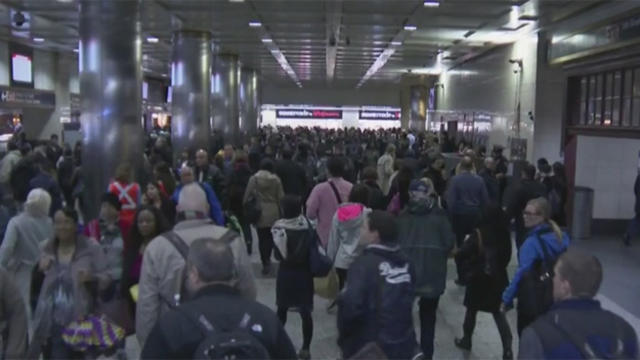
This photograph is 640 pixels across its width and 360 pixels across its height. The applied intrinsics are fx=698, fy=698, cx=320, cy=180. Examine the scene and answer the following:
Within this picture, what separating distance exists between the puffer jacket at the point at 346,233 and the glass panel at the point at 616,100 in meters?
8.59

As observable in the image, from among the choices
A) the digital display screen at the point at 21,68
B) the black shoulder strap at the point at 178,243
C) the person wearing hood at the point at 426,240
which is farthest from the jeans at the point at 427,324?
the digital display screen at the point at 21,68

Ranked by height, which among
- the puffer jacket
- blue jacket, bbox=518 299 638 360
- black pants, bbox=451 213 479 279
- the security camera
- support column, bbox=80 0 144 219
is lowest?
black pants, bbox=451 213 479 279

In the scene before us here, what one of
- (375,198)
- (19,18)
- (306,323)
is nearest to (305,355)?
(306,323)

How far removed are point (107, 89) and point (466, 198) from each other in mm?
6344

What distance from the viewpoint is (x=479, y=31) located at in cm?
1958

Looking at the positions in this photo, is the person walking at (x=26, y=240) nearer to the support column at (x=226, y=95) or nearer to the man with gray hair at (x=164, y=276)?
the man with gray hair at (x=164, y=276)

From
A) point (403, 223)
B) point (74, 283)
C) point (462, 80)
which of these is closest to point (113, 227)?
point (74, 283)

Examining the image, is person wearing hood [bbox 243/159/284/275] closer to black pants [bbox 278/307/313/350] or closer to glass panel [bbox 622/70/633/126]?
black pants [bbox 278/307/313/350]

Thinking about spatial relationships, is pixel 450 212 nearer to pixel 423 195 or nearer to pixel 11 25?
pixel 423 195

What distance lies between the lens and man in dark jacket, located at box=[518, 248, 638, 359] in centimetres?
266

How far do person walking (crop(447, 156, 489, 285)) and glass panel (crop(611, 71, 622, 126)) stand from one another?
19.0 feet

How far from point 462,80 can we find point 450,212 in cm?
2201

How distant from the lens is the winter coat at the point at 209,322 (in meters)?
2.52

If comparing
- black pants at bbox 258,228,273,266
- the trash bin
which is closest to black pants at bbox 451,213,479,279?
black pants at bbox 258,228,273,266
